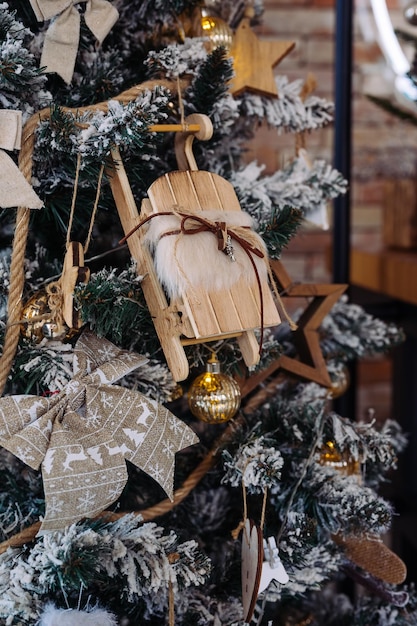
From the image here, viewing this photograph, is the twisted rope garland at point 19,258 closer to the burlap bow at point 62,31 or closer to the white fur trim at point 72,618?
the burlap bow at point 62,31

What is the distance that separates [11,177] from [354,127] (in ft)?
3.92

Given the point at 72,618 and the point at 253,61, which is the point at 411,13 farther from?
the point at 72,618

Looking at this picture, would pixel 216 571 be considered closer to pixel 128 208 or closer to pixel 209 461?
pixel 209 461

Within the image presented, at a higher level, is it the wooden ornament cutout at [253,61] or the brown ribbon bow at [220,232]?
the wooden ornament cutout at [253,61]

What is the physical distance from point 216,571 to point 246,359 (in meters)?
0.25

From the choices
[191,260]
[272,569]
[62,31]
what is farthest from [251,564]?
[62,31]

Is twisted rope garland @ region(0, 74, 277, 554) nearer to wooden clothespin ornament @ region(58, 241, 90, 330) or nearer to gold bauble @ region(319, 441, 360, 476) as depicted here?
wooden clothespin ornament @ region(58, 241, 90, 330)

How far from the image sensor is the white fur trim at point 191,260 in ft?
1.74

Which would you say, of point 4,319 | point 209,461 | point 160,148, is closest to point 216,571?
A: point 209,461

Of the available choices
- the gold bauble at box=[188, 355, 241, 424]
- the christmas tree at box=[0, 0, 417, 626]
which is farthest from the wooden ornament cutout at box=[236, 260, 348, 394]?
the gold bauble at box=[188, 355, 241, 424]

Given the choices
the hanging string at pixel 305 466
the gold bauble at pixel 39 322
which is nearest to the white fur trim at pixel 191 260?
the gold bauble at pixel 39 322

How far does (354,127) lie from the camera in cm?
155

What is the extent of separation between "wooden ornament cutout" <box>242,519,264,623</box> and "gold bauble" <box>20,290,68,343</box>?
250 millimetres

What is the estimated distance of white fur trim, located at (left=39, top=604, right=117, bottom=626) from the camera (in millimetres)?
515
